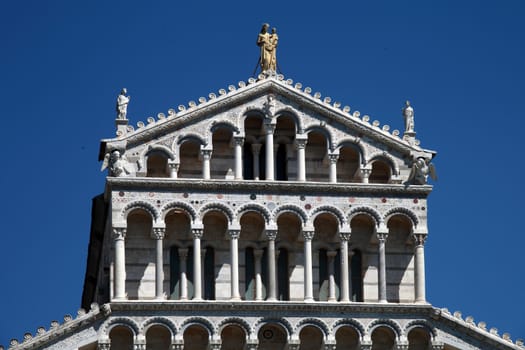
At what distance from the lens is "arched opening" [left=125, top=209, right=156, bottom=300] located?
58.6 meters

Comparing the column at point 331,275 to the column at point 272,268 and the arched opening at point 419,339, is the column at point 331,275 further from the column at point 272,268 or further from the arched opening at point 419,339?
the arched opening at point 419,339

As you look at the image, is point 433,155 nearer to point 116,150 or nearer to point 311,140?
point 311,140

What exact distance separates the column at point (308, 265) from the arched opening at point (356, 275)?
4.05 feet

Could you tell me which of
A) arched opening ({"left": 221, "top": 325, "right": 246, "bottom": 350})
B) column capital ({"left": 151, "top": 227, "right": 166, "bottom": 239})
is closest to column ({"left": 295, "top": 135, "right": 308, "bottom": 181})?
column capital ({"left": 151, "top": 227, "right": 166, "bottom": 239})

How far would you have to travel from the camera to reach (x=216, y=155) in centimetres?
6000

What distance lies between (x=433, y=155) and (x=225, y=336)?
6.70 meters

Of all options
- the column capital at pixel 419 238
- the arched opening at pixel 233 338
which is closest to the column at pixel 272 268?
the arched opening at pixel 233 338

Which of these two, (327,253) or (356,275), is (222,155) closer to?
(327,253)

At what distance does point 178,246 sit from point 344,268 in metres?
3.89

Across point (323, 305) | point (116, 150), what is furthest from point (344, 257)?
point (116, 150)

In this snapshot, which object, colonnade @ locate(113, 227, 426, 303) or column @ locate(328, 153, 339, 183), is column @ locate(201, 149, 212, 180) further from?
column @ locate(328, 153, 339, 183)

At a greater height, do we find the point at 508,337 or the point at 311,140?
the point at 311,140

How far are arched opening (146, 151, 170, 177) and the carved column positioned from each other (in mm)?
2204

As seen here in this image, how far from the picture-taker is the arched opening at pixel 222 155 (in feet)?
196
